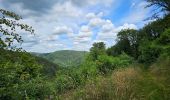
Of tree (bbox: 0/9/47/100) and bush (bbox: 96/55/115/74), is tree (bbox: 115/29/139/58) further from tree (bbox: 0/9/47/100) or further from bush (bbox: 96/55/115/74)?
tree (bbox: 0/9/47/100)

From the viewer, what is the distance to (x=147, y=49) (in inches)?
2293

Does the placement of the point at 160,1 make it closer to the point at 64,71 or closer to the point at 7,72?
the point at 64,71

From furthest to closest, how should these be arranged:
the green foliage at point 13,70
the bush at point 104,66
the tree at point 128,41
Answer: the tree at point 128,41 < the bush at point 104,66 < the green foliage at point 13,70

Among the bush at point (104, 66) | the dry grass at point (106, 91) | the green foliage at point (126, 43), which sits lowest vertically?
the dry grass at point (106, 91)

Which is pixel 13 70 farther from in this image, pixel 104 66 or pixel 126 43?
pixel 126 43

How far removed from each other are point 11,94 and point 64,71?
829cm

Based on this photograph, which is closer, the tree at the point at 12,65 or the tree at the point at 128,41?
the tree at the point at 12,65

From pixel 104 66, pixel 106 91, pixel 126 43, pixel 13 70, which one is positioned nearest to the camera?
pixel 106 91

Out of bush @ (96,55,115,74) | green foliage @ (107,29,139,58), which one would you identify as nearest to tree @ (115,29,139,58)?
green foliage @ (107,29,139,58)

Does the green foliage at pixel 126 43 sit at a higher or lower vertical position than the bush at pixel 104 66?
higher

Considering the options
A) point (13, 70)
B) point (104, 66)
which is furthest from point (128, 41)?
point (13, 70)

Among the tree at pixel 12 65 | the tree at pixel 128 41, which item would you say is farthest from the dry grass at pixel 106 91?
the tree at pixel 128 41

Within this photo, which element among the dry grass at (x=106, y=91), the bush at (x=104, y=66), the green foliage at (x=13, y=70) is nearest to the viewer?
the dry grass at (x=106, y=91)

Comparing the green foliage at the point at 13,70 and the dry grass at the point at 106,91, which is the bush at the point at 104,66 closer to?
the dry grass at the point at 106,91
